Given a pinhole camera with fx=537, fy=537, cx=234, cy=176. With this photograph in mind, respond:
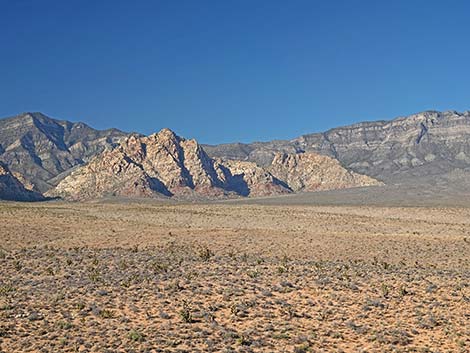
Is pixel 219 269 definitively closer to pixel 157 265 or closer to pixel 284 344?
pixel 157 265

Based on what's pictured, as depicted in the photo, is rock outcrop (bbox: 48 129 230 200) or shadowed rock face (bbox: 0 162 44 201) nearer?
shadowed rock face (bbox: 0 162 44 201)

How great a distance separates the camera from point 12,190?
15250 cm

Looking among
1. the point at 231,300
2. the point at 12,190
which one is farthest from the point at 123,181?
the point at 231,300

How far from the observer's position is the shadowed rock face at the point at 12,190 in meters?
148

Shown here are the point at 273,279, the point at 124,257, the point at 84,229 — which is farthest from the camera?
the point at 84,229

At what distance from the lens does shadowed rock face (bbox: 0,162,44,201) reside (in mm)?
147750

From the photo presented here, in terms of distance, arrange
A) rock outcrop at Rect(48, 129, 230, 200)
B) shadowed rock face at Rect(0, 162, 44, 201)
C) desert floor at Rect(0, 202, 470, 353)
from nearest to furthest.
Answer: desert floor at Rect(0, 202, 470, 353), shadowed rock face at Rect(0, 162, 44, 201), rock outcrop at Rect(48, 129, 230, 200)

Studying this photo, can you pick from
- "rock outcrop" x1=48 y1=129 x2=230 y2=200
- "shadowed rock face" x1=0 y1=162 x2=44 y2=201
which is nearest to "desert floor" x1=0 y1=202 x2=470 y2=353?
"shadowed rock face" x1=0 y1=162 x2=44 y2=201

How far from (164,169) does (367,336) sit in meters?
187

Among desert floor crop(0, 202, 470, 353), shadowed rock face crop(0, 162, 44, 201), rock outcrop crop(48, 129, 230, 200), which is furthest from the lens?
rock outcrop crop(48, 129, 230, 200)

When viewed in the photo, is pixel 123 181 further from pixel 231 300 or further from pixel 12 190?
pixel 231 300

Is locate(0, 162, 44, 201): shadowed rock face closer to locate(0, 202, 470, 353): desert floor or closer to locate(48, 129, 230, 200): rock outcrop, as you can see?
locate(48, 129, 230, 200): rock outcrop

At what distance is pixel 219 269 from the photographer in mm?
24891

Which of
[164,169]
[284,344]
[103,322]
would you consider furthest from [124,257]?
[164,169]
